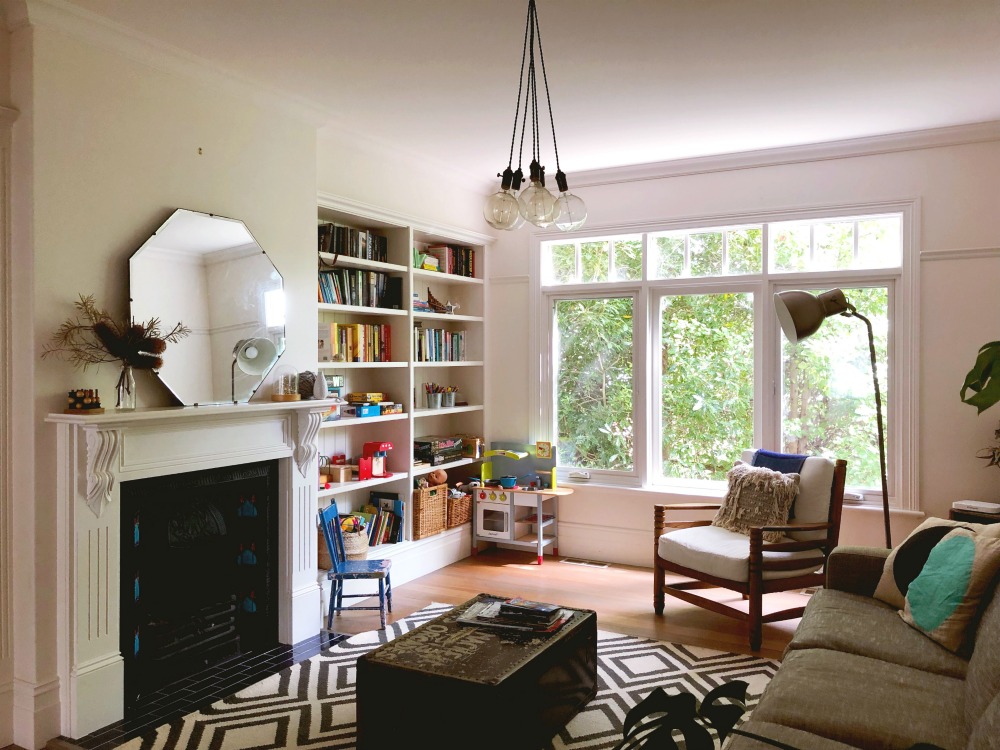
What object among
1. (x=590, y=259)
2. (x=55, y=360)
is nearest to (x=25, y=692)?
(x=55, y=360)

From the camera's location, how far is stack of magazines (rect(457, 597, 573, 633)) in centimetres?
294

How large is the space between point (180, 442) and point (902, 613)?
2981 mm

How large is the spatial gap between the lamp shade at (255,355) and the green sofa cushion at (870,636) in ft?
8.62

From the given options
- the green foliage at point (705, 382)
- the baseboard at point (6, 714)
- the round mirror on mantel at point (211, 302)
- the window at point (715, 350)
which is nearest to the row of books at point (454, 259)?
the window at point (715, 350)

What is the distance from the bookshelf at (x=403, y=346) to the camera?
4504 mm

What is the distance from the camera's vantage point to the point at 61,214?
111 inches

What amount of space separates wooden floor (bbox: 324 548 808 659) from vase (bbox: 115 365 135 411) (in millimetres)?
1708

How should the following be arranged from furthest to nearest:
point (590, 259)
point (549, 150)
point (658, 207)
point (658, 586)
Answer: point (590, 259)
point (658, 207)
point (549, 150)
point (658, 586)

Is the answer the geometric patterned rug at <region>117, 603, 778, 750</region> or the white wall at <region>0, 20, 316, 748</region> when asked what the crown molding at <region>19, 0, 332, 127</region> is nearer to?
the white wall at <region>0, 20, 316, 748</region>

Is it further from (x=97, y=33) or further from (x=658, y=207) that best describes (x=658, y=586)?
(x=97, y=33)

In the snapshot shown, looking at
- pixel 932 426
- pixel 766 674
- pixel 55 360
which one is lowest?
pixel 766 674

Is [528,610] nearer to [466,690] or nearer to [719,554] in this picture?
[466,690]

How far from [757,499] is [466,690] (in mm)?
2339

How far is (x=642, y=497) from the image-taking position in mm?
5277
